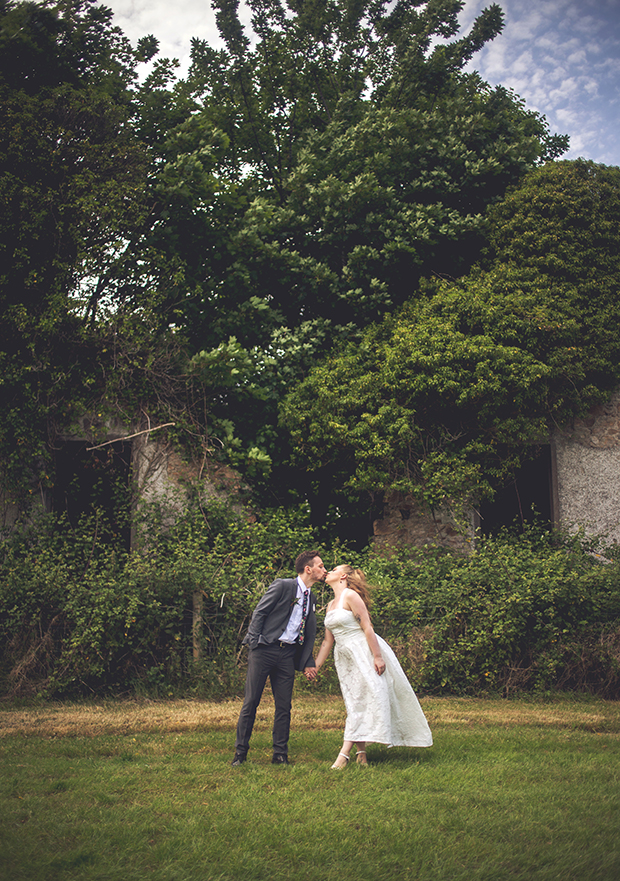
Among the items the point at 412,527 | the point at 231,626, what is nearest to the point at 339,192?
the point at 412,527

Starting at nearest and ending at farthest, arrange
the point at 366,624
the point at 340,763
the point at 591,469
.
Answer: the point at 340,763 → the point at 366,624 → the point at 591,469

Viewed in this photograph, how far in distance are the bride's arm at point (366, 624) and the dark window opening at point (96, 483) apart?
18.4 ft

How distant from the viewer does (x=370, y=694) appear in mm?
5305

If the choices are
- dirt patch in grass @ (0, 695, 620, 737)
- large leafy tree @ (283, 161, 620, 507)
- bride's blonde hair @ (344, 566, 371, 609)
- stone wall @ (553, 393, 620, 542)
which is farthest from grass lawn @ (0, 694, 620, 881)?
stone wall @ (553, 393, 620, 542)

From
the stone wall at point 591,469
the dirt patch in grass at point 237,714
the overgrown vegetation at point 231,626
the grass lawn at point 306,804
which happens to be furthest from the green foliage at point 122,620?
the stone wall at point 591,469

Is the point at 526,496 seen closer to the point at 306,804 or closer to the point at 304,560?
the point at 304,560

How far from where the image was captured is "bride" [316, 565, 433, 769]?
5.26 m

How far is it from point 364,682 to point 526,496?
8.94 metres

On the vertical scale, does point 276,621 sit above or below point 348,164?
below

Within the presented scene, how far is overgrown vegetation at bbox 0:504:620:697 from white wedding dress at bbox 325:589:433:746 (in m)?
2.92

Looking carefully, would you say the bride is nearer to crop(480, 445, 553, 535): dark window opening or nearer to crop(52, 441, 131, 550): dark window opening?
crop(52, 441, 131, 550): dark window opening

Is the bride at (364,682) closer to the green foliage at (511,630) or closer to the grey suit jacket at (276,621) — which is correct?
the grey suit jacket at (276,621)

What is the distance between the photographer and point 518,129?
13469 mm

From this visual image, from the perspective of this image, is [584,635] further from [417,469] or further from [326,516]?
[326,516]
